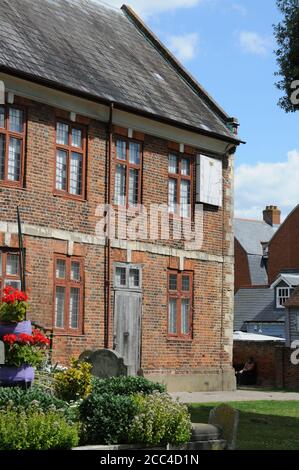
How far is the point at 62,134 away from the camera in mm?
22578

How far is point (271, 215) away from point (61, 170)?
49.2 metres

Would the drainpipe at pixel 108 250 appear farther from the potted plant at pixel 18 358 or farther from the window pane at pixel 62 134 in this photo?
the potted plant at pixel 18 358

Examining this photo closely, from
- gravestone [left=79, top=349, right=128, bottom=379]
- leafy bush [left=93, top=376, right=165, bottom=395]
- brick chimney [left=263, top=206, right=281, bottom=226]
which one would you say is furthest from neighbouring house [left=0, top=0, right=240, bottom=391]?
brick chimney [left=263, top=206, right=281, bottom=226]

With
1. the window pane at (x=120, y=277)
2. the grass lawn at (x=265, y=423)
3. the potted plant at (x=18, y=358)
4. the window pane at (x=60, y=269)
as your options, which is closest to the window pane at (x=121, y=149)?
the window pane at (x=120, y=277)

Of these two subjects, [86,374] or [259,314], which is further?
[259,314]

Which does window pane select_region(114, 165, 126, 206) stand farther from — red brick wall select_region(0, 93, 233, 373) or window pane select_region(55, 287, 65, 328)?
window pane select_region(55, 287, 65, 328)

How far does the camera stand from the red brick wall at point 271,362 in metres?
32.5

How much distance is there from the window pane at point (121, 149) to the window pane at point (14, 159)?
3589mm

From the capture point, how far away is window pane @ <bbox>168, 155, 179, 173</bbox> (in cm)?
2580
